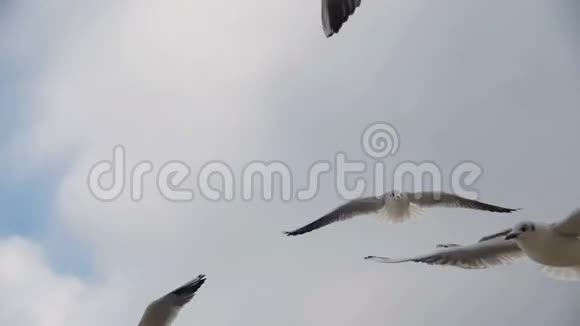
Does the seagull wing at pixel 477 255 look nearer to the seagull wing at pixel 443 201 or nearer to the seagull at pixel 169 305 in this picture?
the seagull at pixel 169 305

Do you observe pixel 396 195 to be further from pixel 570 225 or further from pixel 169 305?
pixel 570 225

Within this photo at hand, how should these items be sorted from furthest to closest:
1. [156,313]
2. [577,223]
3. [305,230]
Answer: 1. [305,230]
2. [156,313]
3. [577,223]

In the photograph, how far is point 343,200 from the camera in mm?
2984

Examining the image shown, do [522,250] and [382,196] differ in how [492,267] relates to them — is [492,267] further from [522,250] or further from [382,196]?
[382,196]

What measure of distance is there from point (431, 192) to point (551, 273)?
3.54 ft

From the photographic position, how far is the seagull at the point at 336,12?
1.53ft

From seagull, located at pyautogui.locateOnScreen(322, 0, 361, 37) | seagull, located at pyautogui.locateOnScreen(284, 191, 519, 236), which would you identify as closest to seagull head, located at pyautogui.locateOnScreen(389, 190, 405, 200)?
seagull, located at pyautogui.locateOnScreen(284, 191, 519, 236)

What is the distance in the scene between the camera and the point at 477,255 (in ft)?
6.02

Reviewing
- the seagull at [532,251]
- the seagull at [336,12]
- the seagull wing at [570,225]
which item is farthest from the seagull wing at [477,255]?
the seagull at [336,12]

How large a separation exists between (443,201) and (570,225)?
47.9 inches

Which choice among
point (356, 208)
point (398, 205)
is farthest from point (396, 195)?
point (356, 208)

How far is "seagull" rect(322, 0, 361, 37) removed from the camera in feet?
1.53

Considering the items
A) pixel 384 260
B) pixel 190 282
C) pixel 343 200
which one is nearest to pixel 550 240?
pixel 384 260

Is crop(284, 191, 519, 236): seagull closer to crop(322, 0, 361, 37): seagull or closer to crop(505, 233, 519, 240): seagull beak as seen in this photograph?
crop(505, 233, 519, 240): seagull beak
